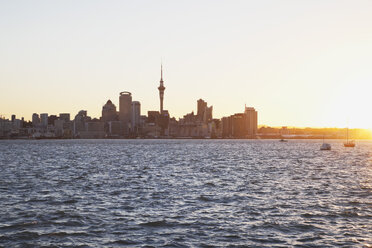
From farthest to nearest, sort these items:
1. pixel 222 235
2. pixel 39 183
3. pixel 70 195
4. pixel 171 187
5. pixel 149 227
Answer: pixel 39 183 → pixel 171 187 → pixel 70 195 → pixel 149 227 → pixel 222 235

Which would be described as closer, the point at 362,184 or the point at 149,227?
the point at 149,227

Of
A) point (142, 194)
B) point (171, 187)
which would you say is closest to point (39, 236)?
point (142, 194)

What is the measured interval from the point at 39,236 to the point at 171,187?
86.4 ft

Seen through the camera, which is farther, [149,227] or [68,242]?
[149,227]

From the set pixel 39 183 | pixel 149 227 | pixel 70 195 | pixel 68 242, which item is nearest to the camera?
pixel 68 242

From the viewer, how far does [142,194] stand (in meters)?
46.8

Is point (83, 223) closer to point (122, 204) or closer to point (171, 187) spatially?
point (122, 204)

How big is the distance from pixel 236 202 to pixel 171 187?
1332 centimetres

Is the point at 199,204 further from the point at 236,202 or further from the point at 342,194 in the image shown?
the point at 342,194

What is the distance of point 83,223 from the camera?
31.8 m

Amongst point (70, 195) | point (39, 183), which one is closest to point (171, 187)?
point (70, 195)

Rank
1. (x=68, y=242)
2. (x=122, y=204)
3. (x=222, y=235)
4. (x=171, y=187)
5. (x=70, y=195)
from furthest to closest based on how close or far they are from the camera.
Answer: (x=171, y=187)
(x=70, y=195)
(x=122, y=204)
(x=222, y=235)
(x=68, y=242)

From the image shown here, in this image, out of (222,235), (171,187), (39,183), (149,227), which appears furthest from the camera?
(39,183)

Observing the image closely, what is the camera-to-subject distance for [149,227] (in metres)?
30.5
